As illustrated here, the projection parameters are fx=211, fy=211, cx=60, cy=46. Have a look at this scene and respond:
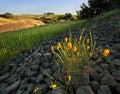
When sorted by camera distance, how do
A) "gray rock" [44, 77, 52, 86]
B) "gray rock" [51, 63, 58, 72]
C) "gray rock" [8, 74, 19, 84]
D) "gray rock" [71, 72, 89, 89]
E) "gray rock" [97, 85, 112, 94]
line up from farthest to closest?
"gray rock" [8, 74, 19, 84] → "gray rock" [51, 63, 58, 72] → "gray rock" [44, 77, 52, 86] → "gray rock" [71, 72, 89, 89] → "gray rock" [97, 85, 112, 94]

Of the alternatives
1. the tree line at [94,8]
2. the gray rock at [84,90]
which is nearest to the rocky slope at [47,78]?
the gray rock at [84,90]

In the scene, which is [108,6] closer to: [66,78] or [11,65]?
[11,65]

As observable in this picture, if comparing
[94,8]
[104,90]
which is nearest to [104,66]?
[104,90]

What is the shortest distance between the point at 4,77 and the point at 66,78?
1.79 meters

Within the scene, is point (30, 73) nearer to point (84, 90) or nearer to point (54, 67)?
point (54, 67)

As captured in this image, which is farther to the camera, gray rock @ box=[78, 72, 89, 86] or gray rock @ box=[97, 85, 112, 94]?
gray rock @ box=[78, 72, 89, 86]

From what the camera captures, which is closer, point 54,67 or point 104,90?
point 104,90

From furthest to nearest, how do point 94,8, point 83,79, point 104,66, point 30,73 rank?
point 94,8 < point 30,73 < point 104,66 < point 83,79

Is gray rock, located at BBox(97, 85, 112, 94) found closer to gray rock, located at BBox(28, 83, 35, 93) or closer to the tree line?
gray rock, located at BBox(28, 83, 35, 93)

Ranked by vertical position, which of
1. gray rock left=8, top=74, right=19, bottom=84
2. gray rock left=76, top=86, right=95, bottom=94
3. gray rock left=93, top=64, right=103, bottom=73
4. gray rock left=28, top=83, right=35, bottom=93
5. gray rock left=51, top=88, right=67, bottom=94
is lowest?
gray rock left=8, top=74, right=19, bottom=84

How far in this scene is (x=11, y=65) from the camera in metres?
4.98

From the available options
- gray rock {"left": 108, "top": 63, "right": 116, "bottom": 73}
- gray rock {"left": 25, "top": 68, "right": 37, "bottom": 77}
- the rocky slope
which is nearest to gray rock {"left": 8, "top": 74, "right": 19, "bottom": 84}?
the rocky slope

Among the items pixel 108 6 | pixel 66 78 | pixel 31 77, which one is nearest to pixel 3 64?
pixel 31 77

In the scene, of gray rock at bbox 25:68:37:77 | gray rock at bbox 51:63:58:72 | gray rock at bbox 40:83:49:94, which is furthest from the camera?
gray rock at bbox 25:68:37:77
